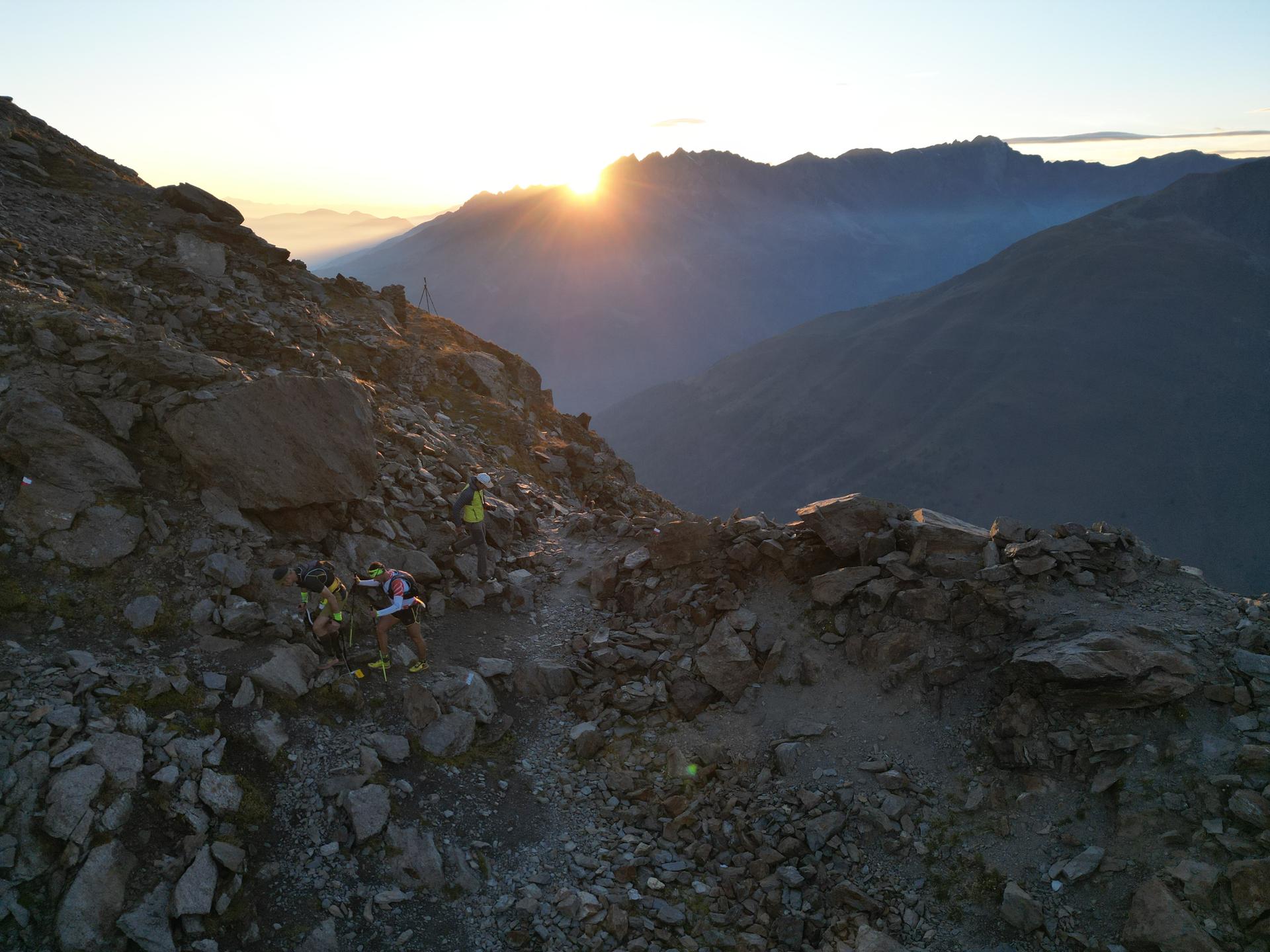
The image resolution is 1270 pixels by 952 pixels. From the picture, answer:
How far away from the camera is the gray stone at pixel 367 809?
895 centimetres

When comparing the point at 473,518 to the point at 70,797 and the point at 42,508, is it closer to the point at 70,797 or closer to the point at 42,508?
the point at 42,508

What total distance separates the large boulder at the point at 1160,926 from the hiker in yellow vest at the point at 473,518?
36.5 feet

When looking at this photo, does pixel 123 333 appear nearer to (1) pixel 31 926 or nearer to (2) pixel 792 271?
(1) pixel 31 926

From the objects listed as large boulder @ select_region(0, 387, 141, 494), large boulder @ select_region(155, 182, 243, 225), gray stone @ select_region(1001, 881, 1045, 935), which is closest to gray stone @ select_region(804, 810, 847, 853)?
gray stone @ select_region(1001, 881, 1045, 935)

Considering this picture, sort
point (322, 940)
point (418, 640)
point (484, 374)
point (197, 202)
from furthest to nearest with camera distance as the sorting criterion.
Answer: point (484, 374) < point (197, 202) < point (418, 640) < point (322, 940)

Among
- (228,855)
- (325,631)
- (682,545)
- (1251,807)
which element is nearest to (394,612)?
(325,631)

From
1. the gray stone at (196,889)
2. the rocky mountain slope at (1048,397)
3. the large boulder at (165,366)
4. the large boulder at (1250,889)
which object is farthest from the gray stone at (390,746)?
the rocky mountain slope at (1048,397)

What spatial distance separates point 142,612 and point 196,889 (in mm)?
4308

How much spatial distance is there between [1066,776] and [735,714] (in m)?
4.76

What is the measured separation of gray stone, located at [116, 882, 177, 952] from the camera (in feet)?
23.6

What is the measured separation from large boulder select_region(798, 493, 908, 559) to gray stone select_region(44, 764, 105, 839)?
36.7 ft

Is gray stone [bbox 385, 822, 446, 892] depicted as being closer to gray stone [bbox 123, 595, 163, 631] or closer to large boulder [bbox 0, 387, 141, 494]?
gray stone [bbox 123, 595, 163, 631]

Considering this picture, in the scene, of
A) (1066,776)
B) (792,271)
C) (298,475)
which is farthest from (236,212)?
(792,271)

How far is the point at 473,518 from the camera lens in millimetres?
14328
